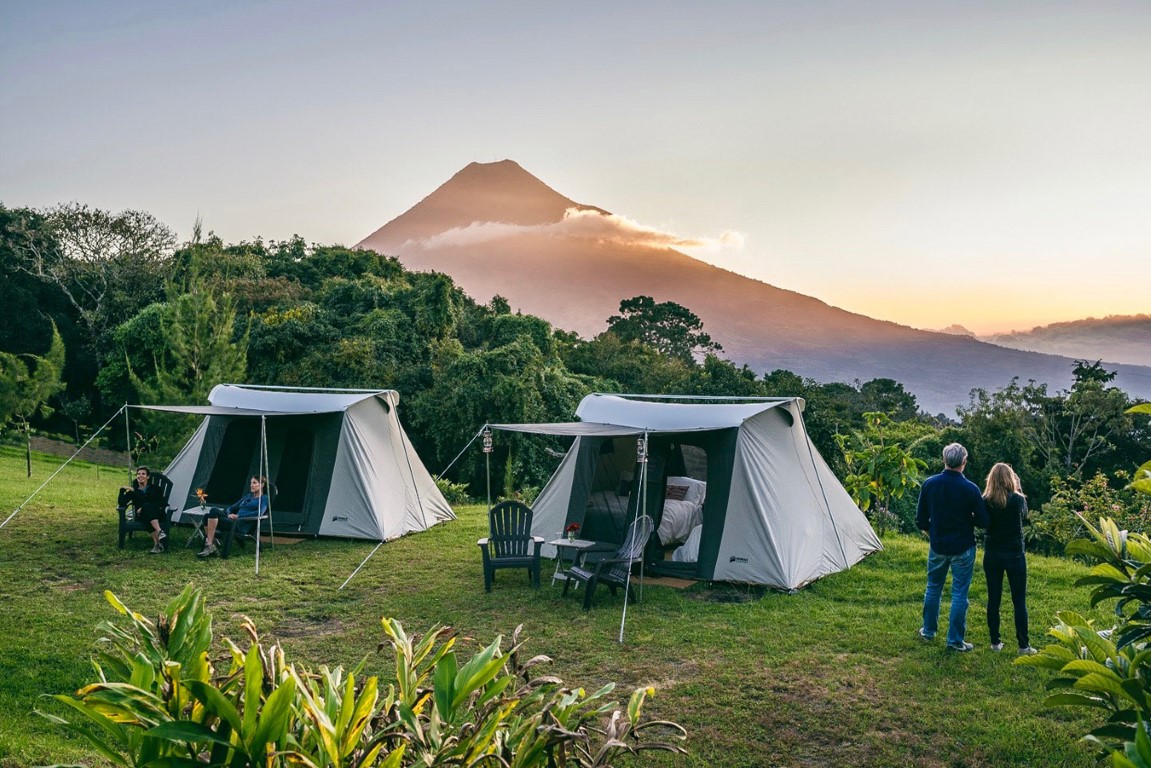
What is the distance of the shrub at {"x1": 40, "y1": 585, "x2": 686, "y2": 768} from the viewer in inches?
57.2

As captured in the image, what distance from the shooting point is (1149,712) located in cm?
190

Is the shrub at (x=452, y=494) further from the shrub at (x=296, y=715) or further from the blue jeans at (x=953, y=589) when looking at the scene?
the shrub at (x=296, y=715)

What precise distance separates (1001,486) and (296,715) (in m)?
5.50

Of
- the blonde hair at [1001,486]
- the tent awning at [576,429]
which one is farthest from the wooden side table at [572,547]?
the blonde hair at [1001,486]

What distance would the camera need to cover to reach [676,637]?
6.53 meters

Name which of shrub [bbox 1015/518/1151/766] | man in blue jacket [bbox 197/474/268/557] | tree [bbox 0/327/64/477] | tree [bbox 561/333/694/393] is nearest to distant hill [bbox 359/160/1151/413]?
tree [bbox 561/333/694/393]

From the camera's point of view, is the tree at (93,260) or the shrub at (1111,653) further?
the tree at (93,260)

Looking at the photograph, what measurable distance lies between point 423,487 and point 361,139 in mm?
14201

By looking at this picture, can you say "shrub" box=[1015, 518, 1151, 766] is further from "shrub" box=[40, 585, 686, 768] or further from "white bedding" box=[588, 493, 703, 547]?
"white bedding" box=[588, 493, 703, 547]

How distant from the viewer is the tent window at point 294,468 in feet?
35.2

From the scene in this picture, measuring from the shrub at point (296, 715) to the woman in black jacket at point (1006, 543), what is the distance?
493 centimetres

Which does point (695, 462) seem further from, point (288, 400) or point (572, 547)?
point (288, 400)

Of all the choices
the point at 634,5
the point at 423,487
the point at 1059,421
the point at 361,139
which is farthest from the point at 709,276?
the point at 423,487

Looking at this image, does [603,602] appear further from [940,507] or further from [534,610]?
[940,507]
